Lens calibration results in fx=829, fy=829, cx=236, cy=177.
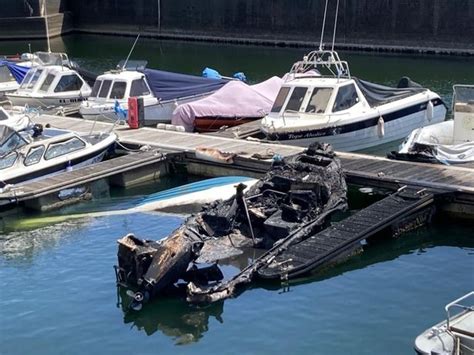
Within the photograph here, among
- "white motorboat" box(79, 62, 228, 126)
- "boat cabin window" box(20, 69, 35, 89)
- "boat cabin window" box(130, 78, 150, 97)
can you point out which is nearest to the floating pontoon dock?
"white motorboat" box(79, 62, 228, 126)

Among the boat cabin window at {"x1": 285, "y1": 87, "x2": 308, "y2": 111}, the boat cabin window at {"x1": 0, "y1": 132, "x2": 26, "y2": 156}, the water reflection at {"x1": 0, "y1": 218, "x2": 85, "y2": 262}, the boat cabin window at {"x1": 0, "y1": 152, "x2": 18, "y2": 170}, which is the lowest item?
the water reflection at {"x1": 0, "y1": 218, "x2": 85, "y2": 262}

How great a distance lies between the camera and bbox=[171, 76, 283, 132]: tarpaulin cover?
81.7 ft

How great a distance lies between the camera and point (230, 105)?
1004 inches

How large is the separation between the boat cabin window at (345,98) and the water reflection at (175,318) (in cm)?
996

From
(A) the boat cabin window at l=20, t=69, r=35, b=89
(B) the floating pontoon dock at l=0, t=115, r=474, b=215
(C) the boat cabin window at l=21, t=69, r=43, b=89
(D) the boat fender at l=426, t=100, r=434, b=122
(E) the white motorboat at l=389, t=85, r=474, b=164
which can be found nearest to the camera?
(B) the floating pontoon dock at l=0, t=115, r=474, b=215

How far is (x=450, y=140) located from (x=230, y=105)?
286 inches

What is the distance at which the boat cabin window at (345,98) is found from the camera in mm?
22188

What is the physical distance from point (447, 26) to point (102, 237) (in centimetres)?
3297

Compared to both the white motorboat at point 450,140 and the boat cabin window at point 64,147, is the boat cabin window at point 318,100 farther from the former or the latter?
the boat cabin window at point 64,147

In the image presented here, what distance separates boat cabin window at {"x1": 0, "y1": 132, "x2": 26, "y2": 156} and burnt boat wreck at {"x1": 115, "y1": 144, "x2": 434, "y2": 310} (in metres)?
5.93

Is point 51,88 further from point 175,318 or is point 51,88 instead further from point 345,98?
point 175,318

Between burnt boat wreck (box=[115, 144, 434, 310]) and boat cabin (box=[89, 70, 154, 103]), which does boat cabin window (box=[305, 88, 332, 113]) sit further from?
boat cabin (box=[89, 70, 154, 103])

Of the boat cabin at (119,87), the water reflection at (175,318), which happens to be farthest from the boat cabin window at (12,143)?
the water reflection at (175,318)

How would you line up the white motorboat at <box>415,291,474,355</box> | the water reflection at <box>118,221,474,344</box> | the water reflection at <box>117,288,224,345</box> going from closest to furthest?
the white motorboat at <box>415,291,474,355</box> < the water reflection at <box>117,288,224,345</box> < the water reflection at <box>118,221,474,344</box>
